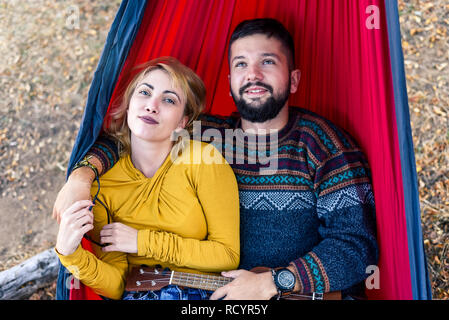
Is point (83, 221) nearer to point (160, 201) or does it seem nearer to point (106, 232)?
point (106, 232)

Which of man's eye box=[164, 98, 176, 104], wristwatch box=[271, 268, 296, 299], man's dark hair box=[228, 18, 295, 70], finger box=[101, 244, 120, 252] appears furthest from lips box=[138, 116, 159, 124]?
wristwatch box=[271, 268, 296, 299]

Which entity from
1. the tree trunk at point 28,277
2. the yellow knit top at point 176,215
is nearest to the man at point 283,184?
the yellow knit top at point 176,215

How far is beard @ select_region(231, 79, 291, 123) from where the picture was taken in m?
1.81

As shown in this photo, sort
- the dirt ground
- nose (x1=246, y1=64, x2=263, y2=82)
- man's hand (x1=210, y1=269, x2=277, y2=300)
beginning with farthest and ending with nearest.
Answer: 1. the dirt ground
2. nose (x1=246, y1=64, x2=263, y2=82)
3. man's hand (x1=210, y1=269, x2=277, y2=300)

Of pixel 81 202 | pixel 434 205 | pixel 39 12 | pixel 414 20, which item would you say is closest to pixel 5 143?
pixel 39 12

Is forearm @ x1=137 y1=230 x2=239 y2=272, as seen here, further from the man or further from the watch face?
the watch face

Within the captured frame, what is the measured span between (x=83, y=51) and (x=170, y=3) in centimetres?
257

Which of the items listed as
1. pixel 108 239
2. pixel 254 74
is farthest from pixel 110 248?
pixel 254 74

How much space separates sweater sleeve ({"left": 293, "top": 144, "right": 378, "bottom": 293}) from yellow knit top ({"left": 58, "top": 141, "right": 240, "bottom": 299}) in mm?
303

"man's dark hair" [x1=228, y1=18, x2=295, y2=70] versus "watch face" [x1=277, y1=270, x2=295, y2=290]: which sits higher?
"man's dark hair" [x1=228, y1=18, x2=295, y2=70]

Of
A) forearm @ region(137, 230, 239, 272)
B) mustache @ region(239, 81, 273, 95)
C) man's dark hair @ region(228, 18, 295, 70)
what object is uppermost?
man's dark hair @ region(228, 18, 295, 70)

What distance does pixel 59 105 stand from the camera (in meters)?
3.76

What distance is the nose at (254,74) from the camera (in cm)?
179

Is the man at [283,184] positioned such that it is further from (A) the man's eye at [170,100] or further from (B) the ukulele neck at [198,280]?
(A) the man's eye at [170,100]
